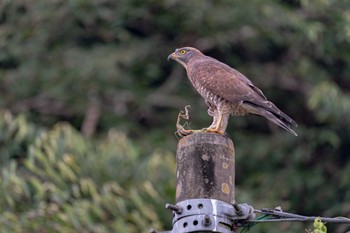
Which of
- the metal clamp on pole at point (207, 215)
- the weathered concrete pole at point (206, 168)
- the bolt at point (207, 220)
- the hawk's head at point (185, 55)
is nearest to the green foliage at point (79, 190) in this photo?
the hawk's head at point (185, 55)

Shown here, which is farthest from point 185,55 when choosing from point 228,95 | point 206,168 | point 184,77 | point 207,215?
point 184,77

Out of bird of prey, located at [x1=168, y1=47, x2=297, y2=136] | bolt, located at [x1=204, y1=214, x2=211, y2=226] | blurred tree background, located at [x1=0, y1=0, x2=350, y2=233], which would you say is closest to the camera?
bolt, located at [x1=204, y1=214, x2=211, y2=226]

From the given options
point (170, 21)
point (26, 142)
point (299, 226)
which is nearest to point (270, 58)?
point (170, 21)

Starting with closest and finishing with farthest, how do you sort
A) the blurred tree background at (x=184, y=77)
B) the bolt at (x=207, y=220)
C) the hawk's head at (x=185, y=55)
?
the bolt at (x=207, y=220)
the hawk's head at (x=185, y=55)
the blurred tree background at (x=184, y=77)

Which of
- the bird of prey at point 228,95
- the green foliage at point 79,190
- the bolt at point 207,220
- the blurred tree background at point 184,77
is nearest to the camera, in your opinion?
the bolt at point 207,220

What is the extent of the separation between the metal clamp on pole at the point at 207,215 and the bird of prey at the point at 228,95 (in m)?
1.27

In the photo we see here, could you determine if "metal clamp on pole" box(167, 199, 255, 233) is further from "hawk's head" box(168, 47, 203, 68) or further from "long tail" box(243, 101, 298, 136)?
"hawk's head" box(168, 47, 203, 68)

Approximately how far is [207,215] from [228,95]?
1973 mm

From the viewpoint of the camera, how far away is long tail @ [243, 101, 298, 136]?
6961mm

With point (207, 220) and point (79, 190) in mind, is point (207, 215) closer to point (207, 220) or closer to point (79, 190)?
point (207, 220)

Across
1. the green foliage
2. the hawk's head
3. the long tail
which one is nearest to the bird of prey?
the long tail

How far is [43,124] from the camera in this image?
1571 centimetres

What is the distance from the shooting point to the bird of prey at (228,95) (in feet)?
23.6

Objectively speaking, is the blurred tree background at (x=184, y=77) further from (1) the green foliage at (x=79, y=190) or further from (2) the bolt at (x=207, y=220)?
(2) the bolt at (x=207, y=220)
